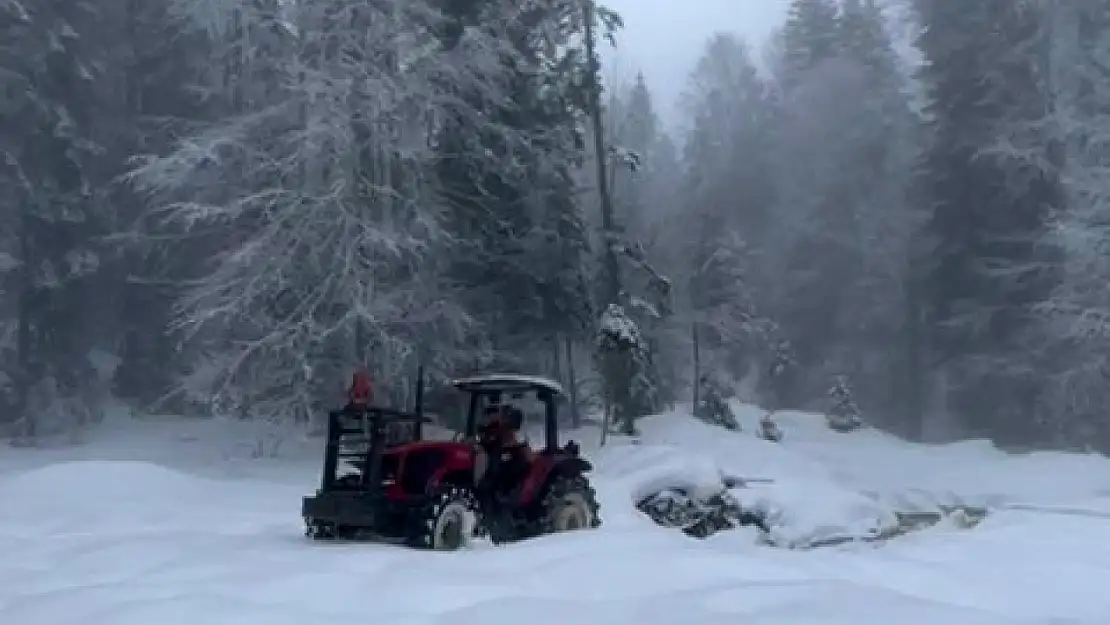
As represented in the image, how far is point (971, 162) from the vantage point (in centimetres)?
3862

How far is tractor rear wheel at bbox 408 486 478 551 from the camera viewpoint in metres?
11.7

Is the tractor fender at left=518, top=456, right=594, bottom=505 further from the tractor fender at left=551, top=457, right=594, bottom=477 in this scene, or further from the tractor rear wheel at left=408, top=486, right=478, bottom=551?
the tractor rear wheel at left=408, top=486, right=478, bottom=551

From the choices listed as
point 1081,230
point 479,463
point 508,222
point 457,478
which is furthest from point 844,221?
point 457,478

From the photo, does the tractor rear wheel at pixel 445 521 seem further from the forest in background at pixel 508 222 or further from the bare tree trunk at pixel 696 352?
the bare tree trunk at pixel 696 352

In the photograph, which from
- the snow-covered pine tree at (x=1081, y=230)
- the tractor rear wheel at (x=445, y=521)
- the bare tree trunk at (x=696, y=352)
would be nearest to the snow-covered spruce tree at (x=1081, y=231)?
the snow-covered pine tree at (x=1081, y=230)

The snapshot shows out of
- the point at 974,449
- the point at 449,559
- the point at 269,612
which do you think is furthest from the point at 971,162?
the point at 269,612

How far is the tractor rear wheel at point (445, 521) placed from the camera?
11695mm

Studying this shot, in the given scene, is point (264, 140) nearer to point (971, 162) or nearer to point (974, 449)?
point (974, 449)

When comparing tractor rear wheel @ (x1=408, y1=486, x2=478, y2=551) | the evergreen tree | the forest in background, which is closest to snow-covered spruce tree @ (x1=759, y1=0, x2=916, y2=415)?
the forest in background

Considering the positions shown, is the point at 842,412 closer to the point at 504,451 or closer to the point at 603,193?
the point at 603,193

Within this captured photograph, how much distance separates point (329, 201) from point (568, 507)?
36.2ft

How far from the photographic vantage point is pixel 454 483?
502 inches

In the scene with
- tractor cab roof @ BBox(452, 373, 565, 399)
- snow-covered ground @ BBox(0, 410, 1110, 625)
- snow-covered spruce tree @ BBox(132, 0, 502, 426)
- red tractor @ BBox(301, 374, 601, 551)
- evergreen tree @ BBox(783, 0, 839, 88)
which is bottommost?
snow-covered ground @ BBox(0, 410, 1110, 625)

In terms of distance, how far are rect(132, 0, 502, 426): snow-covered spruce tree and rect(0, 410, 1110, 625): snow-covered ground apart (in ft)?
8.47
